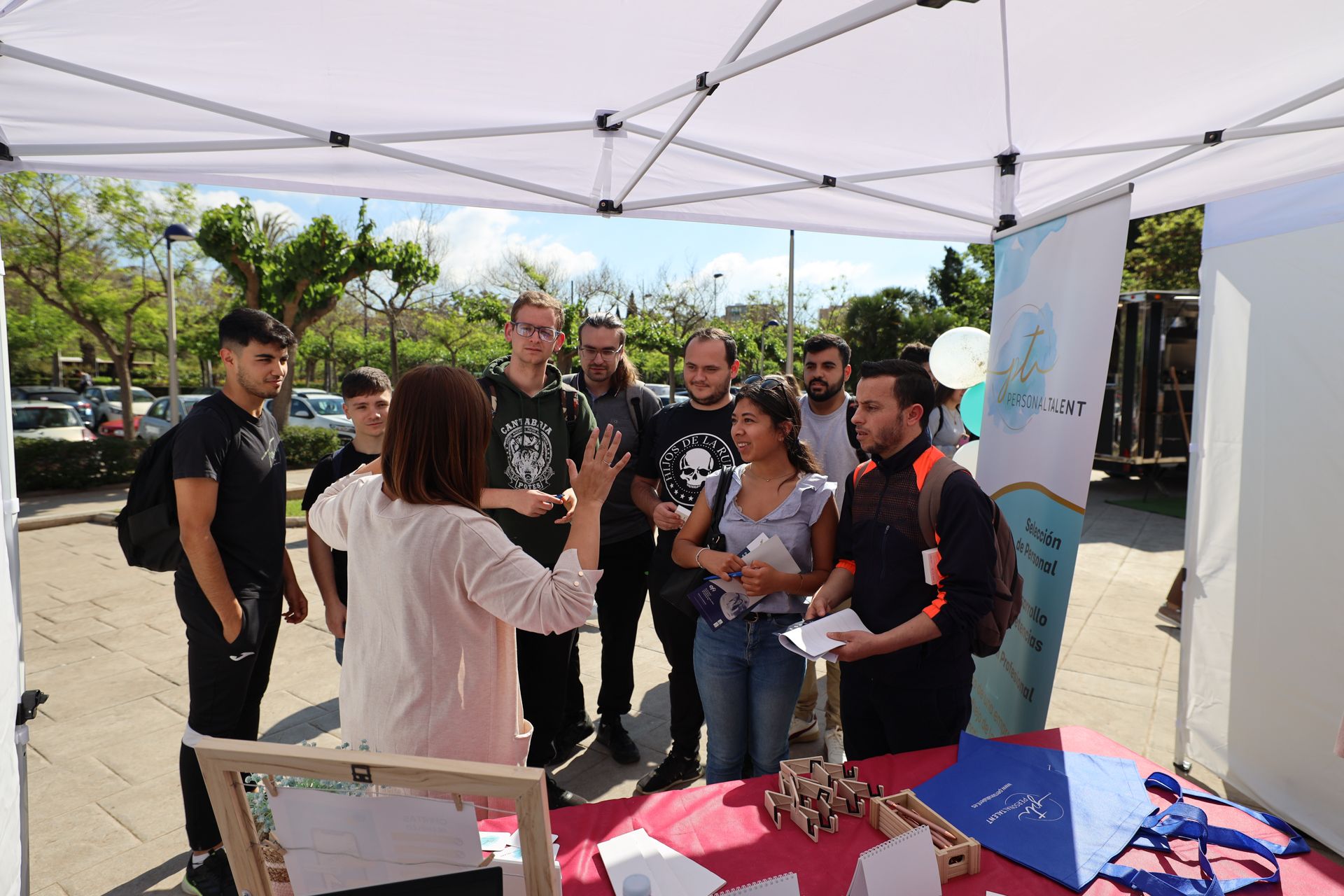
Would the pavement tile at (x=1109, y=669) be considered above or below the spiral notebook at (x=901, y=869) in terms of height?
below

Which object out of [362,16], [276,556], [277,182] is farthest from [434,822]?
[277,182]

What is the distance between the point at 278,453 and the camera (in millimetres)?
2756

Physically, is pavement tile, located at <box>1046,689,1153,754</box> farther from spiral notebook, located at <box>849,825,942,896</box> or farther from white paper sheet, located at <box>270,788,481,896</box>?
white paper sheet, located at <box>270,788,481,896</box>

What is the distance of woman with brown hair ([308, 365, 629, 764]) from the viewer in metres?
1.59

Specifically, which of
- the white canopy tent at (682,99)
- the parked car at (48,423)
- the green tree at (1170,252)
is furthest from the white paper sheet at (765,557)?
the parked car at (48,423)

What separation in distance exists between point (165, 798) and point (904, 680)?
10.8 ft

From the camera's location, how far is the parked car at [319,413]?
1694cm

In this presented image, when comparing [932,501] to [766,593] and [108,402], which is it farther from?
[108,402]

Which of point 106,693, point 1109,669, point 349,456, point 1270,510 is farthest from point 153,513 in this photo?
point 1109,669

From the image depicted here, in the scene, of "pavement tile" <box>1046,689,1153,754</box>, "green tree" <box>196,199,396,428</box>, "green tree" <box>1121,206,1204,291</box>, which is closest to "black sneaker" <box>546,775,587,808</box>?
"pavement tile" <box>1046,689,1153,754</box>

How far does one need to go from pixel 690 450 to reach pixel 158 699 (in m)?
3.58

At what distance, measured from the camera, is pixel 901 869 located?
4.43 feet

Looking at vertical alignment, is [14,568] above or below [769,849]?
above

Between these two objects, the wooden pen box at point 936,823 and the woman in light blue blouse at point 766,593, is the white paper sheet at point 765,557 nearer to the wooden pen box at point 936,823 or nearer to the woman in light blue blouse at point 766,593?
the woman in light blue blouse at point 766,593
